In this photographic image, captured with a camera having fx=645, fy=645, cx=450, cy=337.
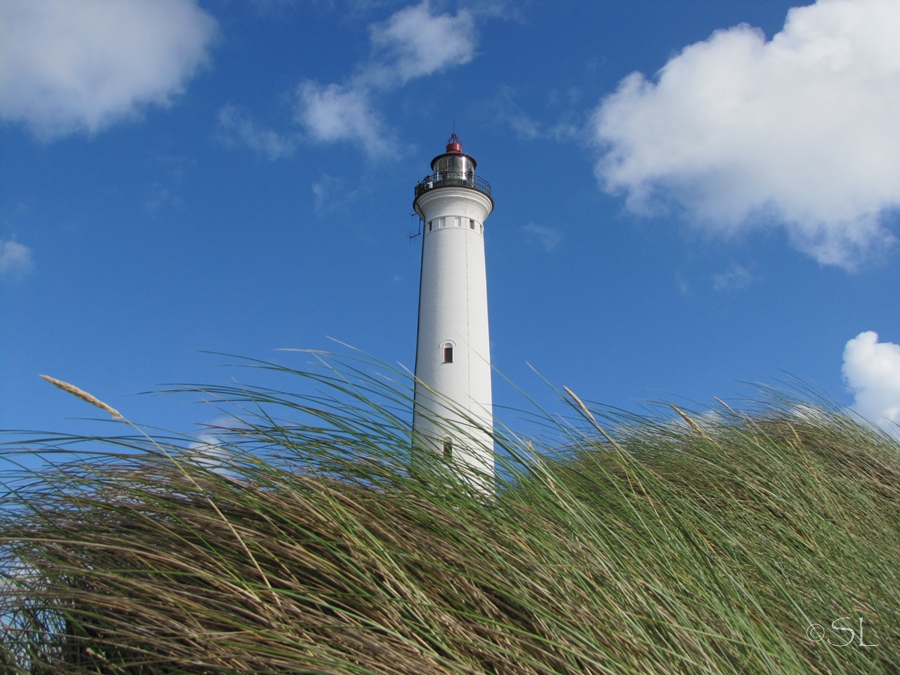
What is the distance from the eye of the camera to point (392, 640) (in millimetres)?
1405

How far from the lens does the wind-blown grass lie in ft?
4.62

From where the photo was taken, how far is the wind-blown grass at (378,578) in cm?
141

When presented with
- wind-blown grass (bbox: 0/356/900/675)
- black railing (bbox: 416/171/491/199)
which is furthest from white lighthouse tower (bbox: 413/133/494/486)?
wind-blown grass (bbox: 0/356/900/675)

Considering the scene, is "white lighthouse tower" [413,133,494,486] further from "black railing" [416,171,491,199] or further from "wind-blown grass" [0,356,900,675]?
"wind-blown grass" [0,356,900,675]

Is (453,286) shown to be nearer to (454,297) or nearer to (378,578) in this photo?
(454,297)

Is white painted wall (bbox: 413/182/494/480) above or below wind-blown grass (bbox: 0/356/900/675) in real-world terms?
above

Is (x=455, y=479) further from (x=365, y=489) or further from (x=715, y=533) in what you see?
(x=715, y=533)

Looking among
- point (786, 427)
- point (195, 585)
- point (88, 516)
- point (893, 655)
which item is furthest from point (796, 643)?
point (786, 427)

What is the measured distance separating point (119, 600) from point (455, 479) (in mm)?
974

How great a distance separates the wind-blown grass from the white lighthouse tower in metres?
12.4

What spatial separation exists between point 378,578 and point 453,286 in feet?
49.8

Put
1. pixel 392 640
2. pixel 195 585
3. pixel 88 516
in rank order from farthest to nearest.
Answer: pixel 88 516
pixel 195 585
pixel 392 640

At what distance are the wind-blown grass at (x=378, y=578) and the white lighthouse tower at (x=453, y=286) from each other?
12.4m

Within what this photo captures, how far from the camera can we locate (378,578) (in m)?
1.56
